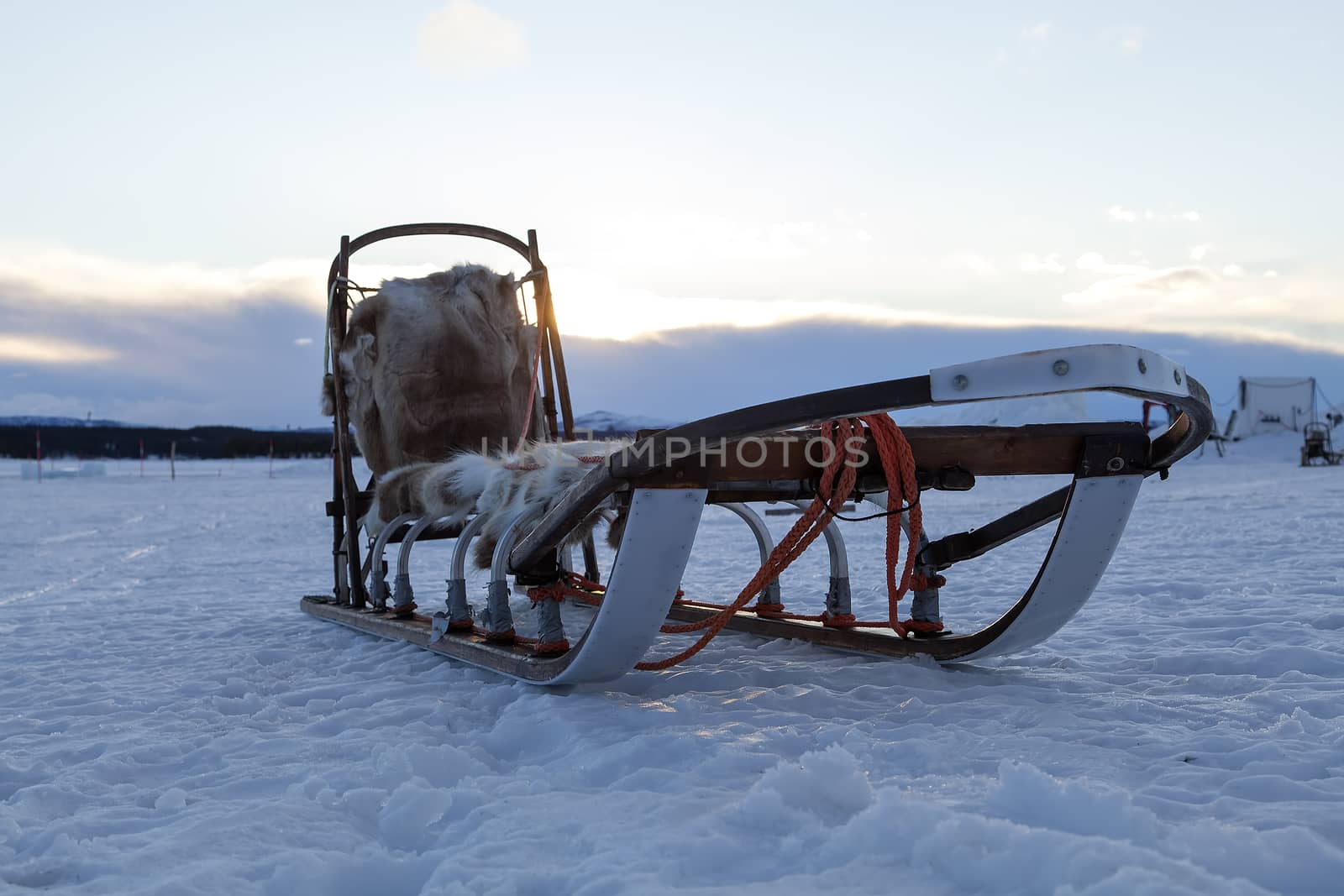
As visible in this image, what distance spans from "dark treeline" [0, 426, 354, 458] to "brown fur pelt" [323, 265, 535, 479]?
45.8 metres

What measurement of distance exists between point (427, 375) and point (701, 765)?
12.2ft

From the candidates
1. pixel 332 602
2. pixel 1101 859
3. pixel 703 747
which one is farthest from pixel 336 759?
pixel 332 602

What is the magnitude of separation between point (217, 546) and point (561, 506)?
8.77m

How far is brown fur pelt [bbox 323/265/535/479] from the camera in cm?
557

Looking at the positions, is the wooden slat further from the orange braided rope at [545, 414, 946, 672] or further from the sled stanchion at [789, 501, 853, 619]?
the sled stanchion at [789, 501, 853, 619]

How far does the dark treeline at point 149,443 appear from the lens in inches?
2201

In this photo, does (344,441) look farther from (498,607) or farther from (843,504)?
Answer: (843,504)

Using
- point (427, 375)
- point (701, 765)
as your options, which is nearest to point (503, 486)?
point (701, 765)

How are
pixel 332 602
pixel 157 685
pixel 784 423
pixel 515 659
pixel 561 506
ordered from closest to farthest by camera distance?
pixel 784 423 → pixel 561 506 → pixel 515 659 → pixel 157 685 → pixel 332 602

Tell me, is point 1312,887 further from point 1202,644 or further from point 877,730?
point 1202,644

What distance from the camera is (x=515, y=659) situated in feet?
11.0

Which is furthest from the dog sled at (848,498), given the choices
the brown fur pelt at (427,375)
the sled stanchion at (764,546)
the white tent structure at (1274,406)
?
the white tent structure at (1274,406)

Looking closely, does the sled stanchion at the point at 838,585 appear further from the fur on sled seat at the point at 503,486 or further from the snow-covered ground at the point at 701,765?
the fur on sled seat at the point at 503,486

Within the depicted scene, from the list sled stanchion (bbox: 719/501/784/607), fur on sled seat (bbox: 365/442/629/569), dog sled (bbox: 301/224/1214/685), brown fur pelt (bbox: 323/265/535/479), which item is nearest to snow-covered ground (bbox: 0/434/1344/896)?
dog sled (bbox: 301/224/1214/685)
